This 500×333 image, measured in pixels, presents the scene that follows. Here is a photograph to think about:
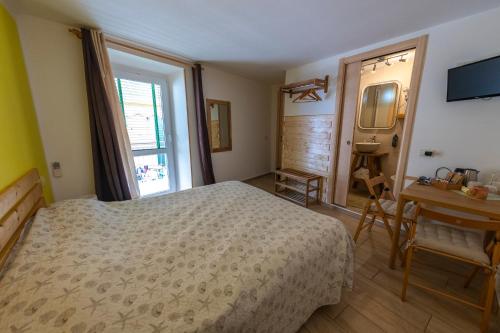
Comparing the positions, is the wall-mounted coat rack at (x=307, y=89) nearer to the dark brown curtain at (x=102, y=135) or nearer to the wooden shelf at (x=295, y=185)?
the wooden shelf at (x=295, y=185)

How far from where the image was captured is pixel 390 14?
1.67 m

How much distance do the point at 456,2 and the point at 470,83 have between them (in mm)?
676

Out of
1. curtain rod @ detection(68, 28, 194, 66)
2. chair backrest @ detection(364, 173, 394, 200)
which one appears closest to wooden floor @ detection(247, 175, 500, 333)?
chair backrest @ detection(364, 173, 394, 200)

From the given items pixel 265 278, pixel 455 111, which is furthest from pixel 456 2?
pixel 265 278

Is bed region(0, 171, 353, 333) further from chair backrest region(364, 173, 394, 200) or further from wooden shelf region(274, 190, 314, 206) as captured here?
wooden shelf region(274, 190, 314, 206)

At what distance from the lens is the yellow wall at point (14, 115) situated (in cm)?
124

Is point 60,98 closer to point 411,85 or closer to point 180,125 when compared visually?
point 180,125

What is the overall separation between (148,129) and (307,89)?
263 centimetres

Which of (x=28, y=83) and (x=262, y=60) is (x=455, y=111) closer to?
(x=262, y=60)

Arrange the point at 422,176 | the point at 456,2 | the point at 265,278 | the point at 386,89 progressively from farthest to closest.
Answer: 1. the point at 386,89
2. the point at 422,176
3. the point at 456,2
4. the point at 265,278

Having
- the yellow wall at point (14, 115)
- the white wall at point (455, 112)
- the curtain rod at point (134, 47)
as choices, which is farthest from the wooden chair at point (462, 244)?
the curtain rod at point (134, 47)

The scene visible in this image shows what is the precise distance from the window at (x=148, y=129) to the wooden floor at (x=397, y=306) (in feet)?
9.65

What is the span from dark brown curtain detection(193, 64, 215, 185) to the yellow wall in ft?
5.92

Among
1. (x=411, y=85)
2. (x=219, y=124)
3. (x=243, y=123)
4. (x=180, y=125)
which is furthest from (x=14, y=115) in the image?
(x=411, y=85)
